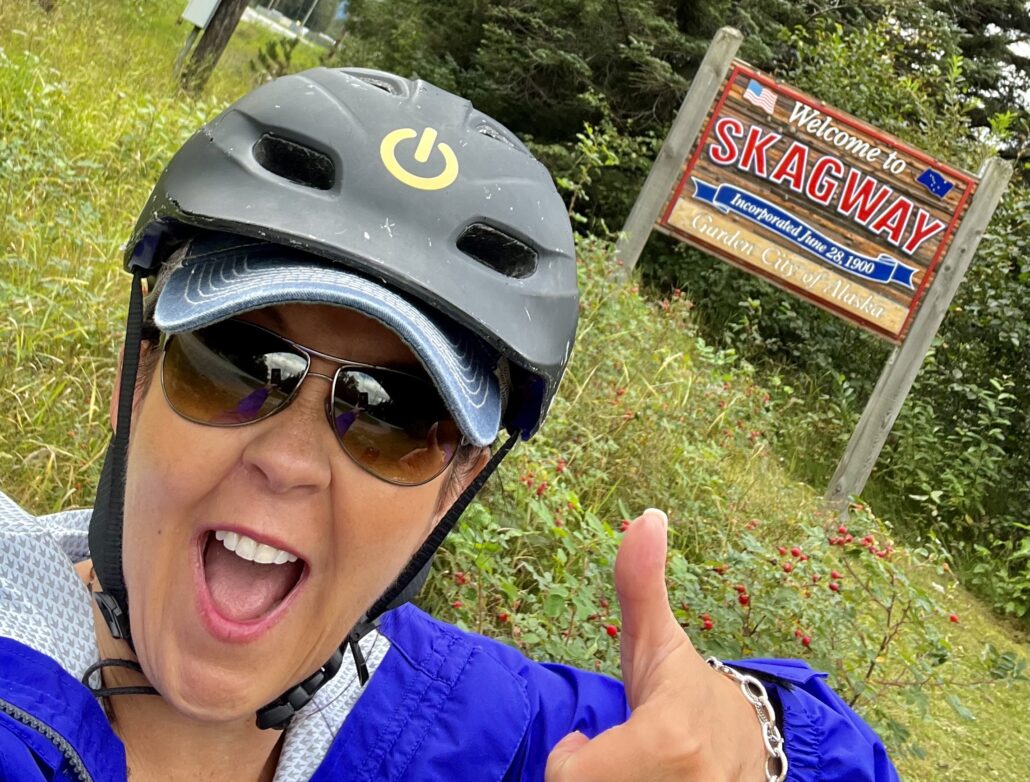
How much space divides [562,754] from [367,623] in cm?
49

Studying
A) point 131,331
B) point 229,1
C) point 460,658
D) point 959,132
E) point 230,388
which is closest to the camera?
point 230,388

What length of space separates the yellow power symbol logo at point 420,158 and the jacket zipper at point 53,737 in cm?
82

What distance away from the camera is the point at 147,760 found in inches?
49.7

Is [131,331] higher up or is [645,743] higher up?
[131,331]

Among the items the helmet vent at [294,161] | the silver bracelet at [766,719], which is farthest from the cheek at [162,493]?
the silver bracelet at [766,719]

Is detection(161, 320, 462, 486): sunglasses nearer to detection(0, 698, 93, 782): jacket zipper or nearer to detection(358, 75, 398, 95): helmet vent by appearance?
detection(0, 698, 93, 782): jacket zipper

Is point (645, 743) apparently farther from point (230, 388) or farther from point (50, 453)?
point (50, 453)

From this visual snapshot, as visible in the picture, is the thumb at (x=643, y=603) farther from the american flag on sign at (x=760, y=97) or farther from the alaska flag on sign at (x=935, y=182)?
the alaska flag on sign at (x=935, y=182)

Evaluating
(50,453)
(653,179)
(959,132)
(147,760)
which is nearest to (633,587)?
(147,760)

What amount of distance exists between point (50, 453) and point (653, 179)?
456cm

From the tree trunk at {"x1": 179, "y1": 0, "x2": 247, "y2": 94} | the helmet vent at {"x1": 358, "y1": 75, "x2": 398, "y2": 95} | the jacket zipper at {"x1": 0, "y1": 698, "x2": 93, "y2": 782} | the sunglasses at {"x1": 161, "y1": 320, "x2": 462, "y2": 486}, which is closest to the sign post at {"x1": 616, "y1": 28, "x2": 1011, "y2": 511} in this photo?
the tree trunk at {"x1": 179, "y1": 0, "x2": 247, "y2": 94}

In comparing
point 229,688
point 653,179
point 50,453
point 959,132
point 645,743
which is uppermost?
point 959,132

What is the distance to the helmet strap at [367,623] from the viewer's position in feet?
4.31

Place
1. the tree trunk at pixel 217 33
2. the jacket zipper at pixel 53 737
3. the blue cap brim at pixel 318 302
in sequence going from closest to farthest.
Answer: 1. the jacket zipper at pixel 53 737
2. the blue cap brim at pixel 318 302
3. the tree trunk at pixel 217 33
